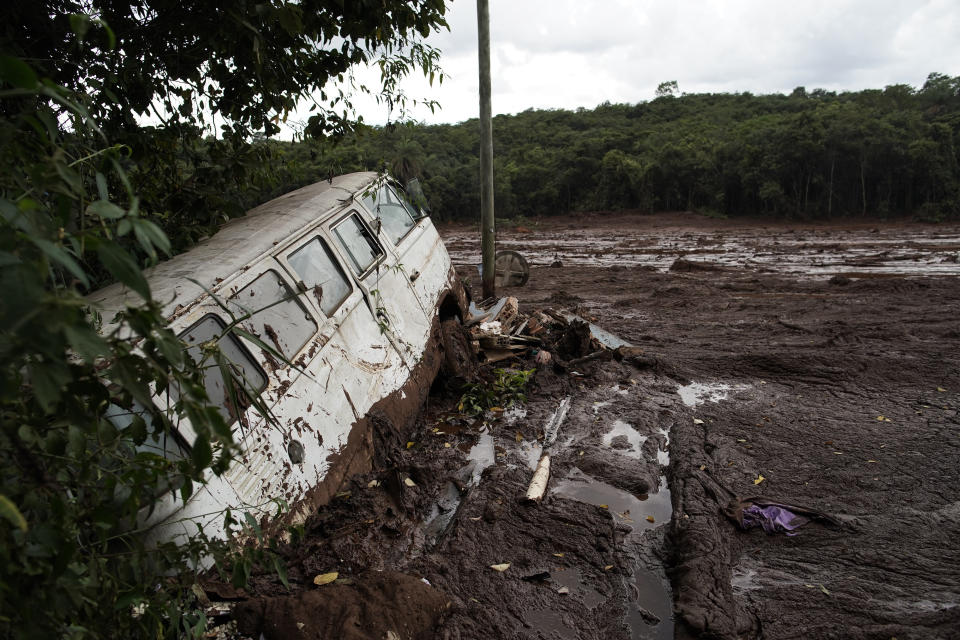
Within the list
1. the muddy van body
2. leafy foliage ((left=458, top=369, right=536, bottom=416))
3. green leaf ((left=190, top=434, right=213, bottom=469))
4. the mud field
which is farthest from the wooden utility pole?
green leaf ((left=190, top=434, right=213, bottom=469))

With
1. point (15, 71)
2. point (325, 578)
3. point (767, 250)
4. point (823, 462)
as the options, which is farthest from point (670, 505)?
point (767, 250)

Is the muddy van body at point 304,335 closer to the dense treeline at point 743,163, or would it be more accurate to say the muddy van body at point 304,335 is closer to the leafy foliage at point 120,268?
the leafy foliage at point 120,268

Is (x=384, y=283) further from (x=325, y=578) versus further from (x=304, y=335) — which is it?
(x=325, y=578)

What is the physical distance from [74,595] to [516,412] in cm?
451

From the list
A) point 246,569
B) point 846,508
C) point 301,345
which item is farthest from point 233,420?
point 846,508

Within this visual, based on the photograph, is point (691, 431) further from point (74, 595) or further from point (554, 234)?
point (554, 234)

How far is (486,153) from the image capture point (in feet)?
34.0

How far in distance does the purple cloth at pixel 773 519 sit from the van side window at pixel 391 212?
3624 millimetres

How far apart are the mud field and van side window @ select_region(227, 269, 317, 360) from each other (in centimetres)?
99

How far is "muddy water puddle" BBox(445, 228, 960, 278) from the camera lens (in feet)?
45.5

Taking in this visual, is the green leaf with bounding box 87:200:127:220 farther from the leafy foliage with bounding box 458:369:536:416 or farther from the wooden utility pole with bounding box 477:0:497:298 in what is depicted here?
the wooden utility pole with bounding box 477:0:497:298

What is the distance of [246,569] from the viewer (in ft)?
6.94

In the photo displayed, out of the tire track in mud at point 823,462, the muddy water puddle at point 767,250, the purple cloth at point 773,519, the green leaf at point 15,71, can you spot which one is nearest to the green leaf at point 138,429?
the green leaf at point 15,71

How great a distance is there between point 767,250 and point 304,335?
1701 centimetres
